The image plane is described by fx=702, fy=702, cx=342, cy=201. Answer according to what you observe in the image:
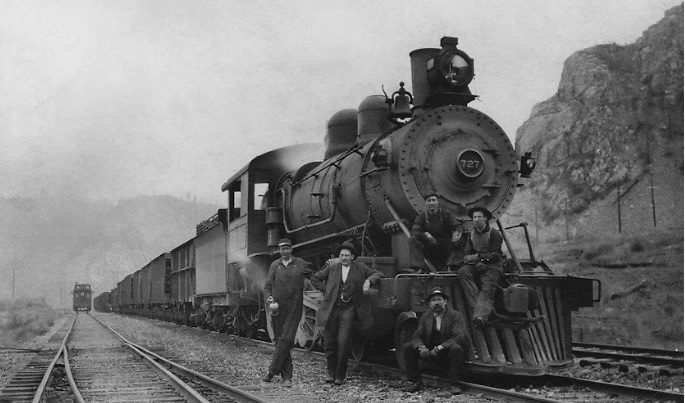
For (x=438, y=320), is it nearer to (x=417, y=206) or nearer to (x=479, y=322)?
(x=479, y=322)

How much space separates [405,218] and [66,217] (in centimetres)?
16434

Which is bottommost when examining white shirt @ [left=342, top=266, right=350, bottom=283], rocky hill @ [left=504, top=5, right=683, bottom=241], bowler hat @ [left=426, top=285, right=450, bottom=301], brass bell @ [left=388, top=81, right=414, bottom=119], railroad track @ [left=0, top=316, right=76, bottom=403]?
railroad track @ [left=0, top=316, right=76, bottom=403]

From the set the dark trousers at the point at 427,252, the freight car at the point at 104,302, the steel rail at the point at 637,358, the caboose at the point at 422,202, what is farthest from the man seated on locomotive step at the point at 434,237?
the freight car at the point at 104,302

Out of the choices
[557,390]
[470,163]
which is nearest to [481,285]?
[557,390]

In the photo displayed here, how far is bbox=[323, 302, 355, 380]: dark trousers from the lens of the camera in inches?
299

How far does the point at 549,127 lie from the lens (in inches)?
2008

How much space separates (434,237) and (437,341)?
50.3 inches

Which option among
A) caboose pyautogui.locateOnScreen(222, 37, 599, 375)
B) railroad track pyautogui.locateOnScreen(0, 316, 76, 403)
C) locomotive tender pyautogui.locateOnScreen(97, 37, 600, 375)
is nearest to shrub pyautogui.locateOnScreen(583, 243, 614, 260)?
locomotive tender pyautogui.locateOnScreen(97, 37, 600, 375)

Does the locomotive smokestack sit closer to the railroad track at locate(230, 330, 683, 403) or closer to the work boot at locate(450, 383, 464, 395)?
the railroad track at locate(230, 330, 683, 403)

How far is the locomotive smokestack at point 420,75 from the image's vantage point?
8.65 m

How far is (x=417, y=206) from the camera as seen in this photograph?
26.3 feet

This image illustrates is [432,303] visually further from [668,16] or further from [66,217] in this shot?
[66,217]

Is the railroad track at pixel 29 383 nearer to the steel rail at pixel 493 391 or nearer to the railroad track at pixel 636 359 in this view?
the steel rail at pixel 493 391

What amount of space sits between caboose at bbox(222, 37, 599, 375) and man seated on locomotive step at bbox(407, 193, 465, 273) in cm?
22
